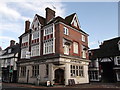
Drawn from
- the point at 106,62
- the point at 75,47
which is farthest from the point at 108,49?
the point at 75,47

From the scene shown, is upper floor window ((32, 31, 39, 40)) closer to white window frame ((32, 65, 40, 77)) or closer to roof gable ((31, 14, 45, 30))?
roof gable ((31, 14, 45, 30))

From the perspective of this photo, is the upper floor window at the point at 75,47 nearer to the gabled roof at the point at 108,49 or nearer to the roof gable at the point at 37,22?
the roof gable at the point at 37,22

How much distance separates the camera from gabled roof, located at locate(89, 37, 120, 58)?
35531 mm

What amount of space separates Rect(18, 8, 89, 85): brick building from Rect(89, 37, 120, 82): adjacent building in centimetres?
724

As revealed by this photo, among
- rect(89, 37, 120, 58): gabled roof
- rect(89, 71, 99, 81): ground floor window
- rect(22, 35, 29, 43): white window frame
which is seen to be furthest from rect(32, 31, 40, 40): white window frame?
rect(89, 71, 99, 81): ground floor window

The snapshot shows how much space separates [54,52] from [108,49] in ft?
61.3

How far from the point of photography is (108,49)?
37812 millimetres

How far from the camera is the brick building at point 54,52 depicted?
83.9 feet

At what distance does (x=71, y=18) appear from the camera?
30.6m

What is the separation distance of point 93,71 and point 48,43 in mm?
18428

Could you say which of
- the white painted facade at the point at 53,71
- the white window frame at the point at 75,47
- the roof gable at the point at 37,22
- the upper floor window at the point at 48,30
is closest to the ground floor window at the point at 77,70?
the white painted facade at the point at 53,71

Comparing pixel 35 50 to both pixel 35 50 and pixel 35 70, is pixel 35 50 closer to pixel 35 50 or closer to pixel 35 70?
pixel 35 50

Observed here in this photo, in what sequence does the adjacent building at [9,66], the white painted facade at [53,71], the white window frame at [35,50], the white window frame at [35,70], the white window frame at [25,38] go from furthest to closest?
1. the adjacent building at [9,66]
2. the white window frame at [25,38]
3. the white window frame at [35,50]
4. the white window frame at [35,70]
5. the white painted facade at [53,71]

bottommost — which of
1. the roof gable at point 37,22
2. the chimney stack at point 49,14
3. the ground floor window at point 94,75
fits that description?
the ground floor window at point 94,75
